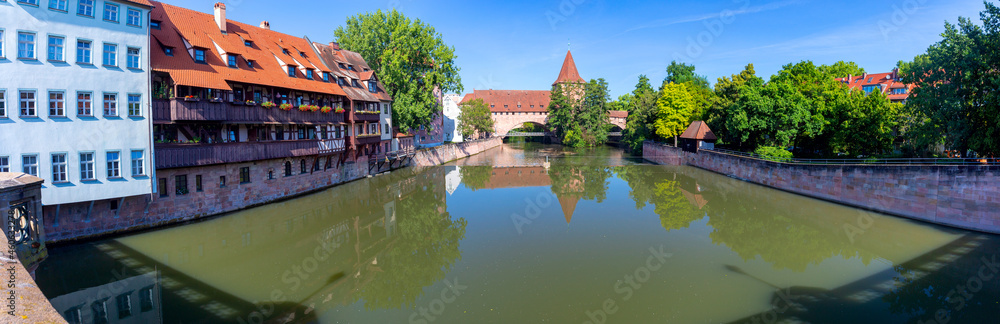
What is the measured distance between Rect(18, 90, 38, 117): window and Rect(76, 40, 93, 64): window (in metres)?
1.59

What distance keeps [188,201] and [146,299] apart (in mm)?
8659

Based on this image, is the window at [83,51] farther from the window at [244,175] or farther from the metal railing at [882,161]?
the metal railing at [882,161]

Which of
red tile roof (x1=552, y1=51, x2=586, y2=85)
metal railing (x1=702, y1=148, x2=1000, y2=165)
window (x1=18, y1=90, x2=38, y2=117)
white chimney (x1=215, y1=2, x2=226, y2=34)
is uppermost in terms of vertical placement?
red tile roof (x1=552, y1=51, x2=586, y2=85)

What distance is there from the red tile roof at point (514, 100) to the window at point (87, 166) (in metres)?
70.8

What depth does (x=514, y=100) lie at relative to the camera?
8688 centimetres

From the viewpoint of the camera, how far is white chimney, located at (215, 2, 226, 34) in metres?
23.8

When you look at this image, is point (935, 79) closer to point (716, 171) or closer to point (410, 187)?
point (716, 171)

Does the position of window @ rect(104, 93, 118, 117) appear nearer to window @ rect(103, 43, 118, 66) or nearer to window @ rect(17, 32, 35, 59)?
window @ rect(103, 43, 118, 66)

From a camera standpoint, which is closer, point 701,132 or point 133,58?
point 133,58

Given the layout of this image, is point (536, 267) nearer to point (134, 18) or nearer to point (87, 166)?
point (87, 166)

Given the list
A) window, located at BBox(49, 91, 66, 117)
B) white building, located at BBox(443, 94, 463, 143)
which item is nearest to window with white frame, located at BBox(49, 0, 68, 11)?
window, located at BBox(49, 91, 66, 117)

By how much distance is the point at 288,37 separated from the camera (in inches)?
1169

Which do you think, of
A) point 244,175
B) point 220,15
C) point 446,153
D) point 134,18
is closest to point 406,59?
point 446,153

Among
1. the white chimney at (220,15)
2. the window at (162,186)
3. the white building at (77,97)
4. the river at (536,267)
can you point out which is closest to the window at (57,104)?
the white building at (77,97)
